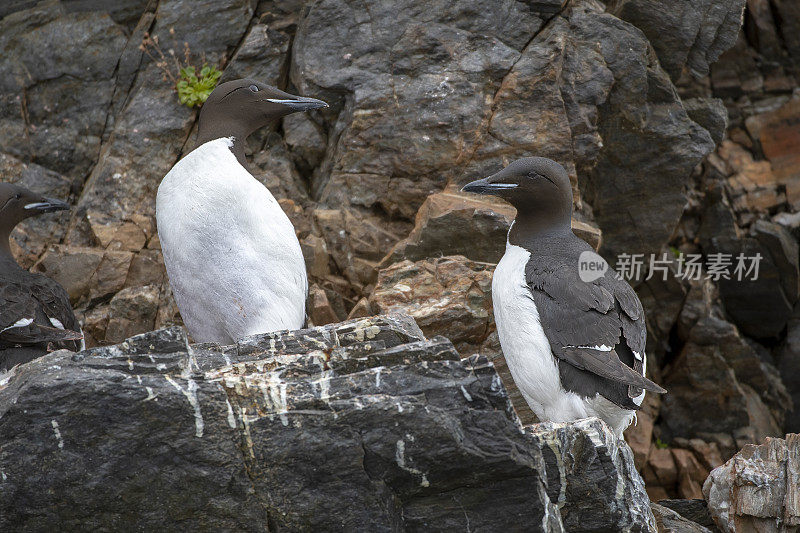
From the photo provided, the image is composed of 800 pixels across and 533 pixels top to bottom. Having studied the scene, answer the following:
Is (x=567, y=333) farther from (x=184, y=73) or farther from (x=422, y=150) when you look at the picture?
(x=184, y=73)

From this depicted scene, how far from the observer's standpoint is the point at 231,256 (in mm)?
6012

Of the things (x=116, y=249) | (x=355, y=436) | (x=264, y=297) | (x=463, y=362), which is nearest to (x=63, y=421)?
(x=355, y=436)

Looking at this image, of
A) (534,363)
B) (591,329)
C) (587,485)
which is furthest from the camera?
(534,363)

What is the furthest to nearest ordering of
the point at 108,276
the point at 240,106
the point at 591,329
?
the point at 108,276 < the point at 240,106 < the point at 591,329

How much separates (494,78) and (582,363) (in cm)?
325

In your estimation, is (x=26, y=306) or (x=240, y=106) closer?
(x=26, y=306)

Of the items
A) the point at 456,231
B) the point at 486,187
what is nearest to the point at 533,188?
the point at 486,187

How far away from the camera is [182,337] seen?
4.31 m

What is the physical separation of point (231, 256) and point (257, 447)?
Result: 216 cm

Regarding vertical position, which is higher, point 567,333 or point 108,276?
point 567,333

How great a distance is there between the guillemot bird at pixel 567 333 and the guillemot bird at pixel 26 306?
2.68m

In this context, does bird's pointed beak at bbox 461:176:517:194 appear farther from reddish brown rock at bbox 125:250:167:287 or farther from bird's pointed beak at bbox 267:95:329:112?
reddish brown rock at bbox 125:250:167:287

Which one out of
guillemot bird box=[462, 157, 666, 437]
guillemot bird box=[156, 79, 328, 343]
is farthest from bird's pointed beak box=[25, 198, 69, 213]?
guillemot bird box=[462, 157, 666, 437]

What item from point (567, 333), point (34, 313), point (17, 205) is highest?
point (567, 333)
